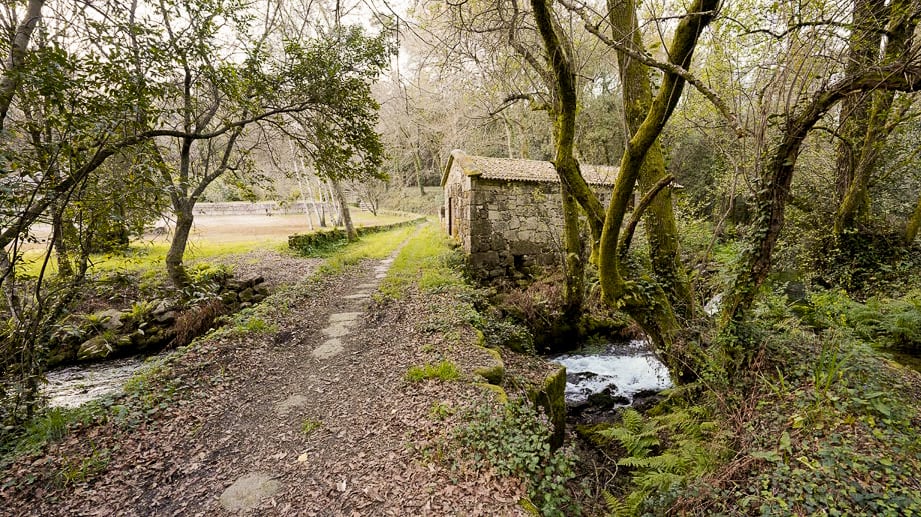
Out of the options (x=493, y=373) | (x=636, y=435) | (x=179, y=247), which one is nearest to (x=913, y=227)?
(x=636, y=435)

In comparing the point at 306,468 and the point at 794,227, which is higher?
the point at 794,227

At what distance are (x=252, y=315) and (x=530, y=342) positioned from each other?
5249mm

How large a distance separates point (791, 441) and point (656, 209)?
3.18 m

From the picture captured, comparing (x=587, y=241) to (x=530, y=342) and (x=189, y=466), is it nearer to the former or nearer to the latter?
(x=530, y=342)

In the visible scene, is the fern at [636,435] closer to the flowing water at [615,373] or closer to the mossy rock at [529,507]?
the flowing water at [615,373]

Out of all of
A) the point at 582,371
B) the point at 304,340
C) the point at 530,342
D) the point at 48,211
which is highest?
the point at 48,211

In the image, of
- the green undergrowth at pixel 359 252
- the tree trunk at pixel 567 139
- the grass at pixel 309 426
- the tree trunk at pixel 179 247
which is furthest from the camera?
the green undergrowth at pixel 359 252

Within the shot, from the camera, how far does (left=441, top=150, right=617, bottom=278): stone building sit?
33.0 feet

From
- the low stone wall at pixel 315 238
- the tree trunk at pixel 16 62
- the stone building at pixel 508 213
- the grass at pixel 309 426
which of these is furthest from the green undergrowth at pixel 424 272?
the tree trunk at pixel 16 62

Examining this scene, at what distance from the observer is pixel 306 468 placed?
3268 mm

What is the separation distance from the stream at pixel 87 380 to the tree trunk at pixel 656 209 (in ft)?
25.7

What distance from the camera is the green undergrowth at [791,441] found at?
2.39 meters

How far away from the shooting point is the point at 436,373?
4.40 metres

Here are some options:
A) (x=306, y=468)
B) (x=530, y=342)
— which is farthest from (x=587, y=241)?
(x=306, y=468)
